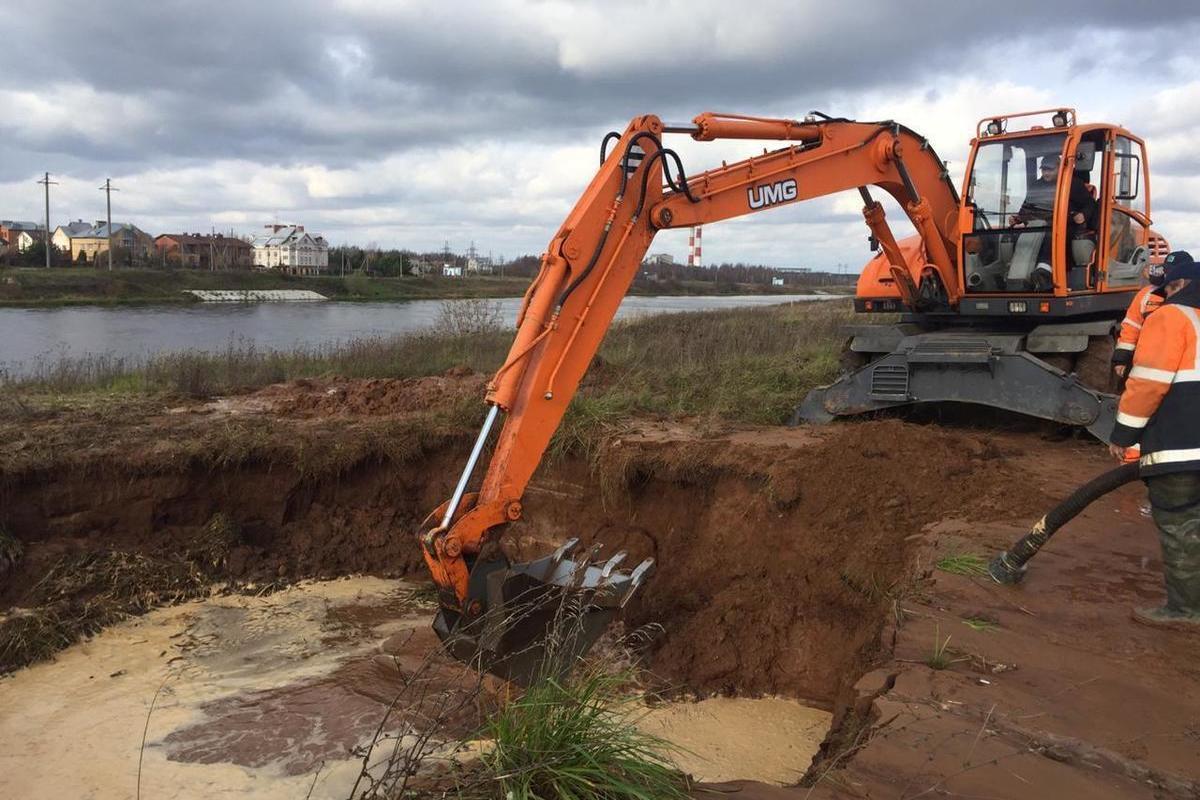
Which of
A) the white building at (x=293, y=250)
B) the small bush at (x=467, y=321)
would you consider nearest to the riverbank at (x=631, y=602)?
the small bush at (x=467, y=321)

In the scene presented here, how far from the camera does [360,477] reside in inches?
324

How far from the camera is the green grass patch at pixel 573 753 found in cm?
277

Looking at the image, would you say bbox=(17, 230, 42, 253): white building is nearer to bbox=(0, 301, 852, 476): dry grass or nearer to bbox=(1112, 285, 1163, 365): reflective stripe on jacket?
bbox=(0, 301, 852, 476): dry grass

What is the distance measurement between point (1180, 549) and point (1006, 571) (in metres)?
0.86

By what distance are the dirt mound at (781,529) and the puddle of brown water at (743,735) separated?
0.64 feet

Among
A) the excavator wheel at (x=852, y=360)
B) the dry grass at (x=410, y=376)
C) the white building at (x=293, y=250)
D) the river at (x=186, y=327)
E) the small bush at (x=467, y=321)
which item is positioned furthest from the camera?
the white building at (x=293, y=250)

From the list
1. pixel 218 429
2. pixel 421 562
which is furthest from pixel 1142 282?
pixel 218 429

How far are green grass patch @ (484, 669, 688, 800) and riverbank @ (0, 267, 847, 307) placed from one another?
33.1 m

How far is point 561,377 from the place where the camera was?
5.29 metres

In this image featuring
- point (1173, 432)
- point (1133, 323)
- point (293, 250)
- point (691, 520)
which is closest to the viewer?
point (1173, 432)

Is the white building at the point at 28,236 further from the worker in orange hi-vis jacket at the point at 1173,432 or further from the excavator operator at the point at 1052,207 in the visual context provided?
the worker in orange hi-vis jacket at the point at 1173,432

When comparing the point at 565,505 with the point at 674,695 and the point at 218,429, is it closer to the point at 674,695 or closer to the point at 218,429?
the point at 674,695

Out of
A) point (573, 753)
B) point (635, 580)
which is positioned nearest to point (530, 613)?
point (635, 580)

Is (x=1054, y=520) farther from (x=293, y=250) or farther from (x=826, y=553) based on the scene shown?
(x=293, y=250)
